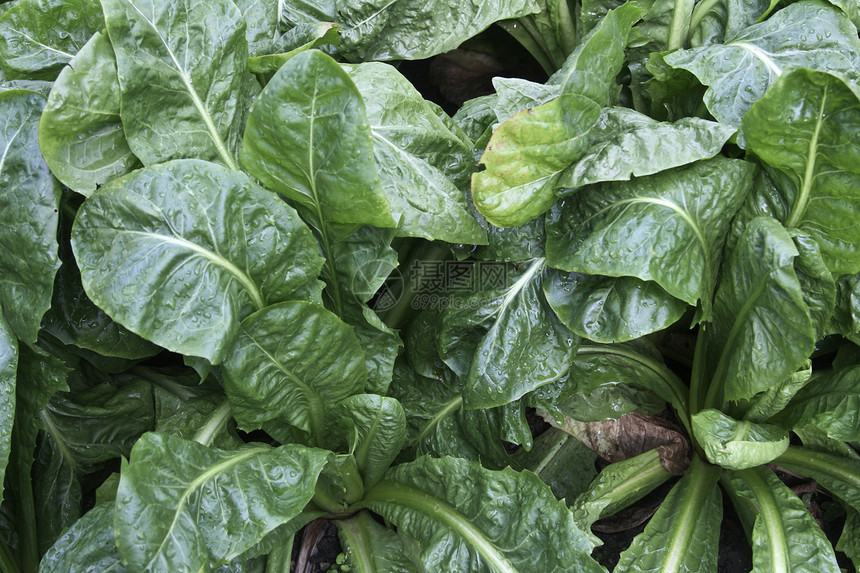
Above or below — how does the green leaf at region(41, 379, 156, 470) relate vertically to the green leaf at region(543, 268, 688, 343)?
below

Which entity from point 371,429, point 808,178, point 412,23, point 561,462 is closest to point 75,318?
point 371,429

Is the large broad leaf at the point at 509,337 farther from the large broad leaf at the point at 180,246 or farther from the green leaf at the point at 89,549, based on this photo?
the green leaf at the point at 89,549

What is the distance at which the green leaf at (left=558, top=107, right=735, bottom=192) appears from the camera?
1384mm

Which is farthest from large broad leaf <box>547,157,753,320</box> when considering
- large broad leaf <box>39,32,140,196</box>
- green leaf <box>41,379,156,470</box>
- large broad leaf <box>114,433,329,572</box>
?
green leaf <box>41,379,156,470</box>

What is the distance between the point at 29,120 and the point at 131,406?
73 centimetres

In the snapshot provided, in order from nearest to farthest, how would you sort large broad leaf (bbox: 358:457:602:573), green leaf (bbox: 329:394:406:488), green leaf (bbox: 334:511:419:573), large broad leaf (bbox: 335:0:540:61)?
large broad leaf (bbox: 358:457:602:573)
green leaf (bbox: 329:394:406:488)
green leaf (bbox: 334:511:419:573)
large broad leaf (bbox: 335:0:540:61)

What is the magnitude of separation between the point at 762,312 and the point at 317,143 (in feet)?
3.21

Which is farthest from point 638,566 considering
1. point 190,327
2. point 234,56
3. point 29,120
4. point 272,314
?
point 29,120

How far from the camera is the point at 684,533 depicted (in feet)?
5.47

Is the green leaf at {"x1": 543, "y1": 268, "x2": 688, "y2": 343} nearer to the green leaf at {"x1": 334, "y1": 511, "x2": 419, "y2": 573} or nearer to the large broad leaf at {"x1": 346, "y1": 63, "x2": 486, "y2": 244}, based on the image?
the large broad leaf at {"x1": 346, "y1": 63, "x2": 486, "y2": 244}

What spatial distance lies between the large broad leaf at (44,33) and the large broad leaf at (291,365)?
767 millimetres

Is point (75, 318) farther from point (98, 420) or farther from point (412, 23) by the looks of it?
point (412, 23)

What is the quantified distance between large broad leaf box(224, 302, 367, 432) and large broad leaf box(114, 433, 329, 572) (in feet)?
0.41

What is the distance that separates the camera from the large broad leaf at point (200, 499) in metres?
1.21
